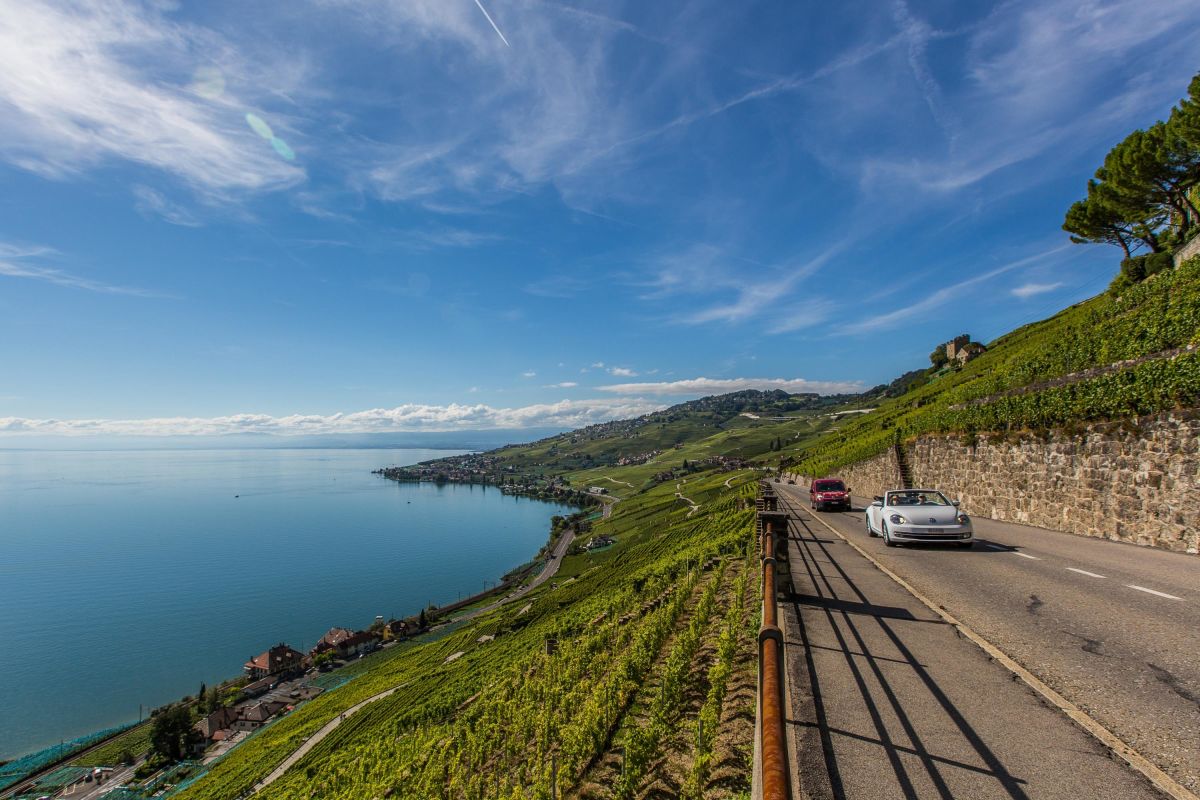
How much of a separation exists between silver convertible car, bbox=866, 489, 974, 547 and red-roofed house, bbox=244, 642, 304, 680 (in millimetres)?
97504

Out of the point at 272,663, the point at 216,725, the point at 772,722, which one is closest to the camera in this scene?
the point at 772,722

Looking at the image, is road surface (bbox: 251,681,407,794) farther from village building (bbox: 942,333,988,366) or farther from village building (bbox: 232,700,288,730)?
village building (bbox: 942,333,988,366)

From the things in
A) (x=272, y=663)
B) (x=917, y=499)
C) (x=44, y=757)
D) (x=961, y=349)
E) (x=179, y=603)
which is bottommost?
(x=179, y=603)

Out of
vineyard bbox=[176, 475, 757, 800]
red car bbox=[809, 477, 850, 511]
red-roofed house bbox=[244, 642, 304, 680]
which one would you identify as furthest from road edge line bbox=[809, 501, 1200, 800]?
red-roofed house bbox=[244, 642, 304, 680]

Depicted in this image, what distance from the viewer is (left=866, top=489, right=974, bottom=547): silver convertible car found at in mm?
14547

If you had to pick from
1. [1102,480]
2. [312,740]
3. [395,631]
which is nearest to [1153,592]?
[1102,480]

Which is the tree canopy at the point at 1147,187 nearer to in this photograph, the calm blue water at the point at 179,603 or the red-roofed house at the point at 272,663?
the red-roofed house at the point at 272,663

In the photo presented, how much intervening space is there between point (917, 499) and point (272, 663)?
100 metres

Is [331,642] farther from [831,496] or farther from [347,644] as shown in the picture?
[831,496]

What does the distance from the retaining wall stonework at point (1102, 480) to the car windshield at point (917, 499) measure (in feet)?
16.2

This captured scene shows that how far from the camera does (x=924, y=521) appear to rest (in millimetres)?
14898

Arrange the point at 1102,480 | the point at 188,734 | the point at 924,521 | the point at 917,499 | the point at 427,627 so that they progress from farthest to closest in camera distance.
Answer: the point at 427,627, the point at 188,734, the point at 917,499, the point at 1102,480, the point at 924,521

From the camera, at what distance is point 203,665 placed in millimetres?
92125

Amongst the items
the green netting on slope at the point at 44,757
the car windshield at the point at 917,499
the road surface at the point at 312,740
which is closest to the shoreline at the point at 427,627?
the green netting on slope at the point at 44,757
